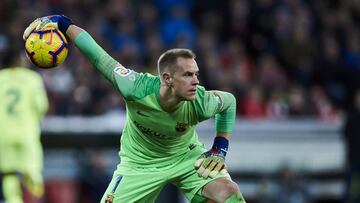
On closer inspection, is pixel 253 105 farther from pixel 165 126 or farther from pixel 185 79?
pixel 185 79

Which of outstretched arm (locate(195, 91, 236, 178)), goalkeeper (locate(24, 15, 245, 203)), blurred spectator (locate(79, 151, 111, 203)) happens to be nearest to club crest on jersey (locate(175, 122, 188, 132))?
goalkeeper (locate(24, 15, 245, 203))

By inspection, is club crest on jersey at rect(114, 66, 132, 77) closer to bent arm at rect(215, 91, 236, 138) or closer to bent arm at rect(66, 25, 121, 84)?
bent arm at rect(66, 25, 121, 84)

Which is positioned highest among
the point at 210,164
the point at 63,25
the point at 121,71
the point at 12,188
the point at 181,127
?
the point at 63,25

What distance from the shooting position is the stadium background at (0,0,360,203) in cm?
1456

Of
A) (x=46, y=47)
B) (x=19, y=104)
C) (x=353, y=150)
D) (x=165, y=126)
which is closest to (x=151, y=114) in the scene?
(x=165, y=126)

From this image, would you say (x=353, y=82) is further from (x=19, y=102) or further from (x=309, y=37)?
(x=19, y=102)

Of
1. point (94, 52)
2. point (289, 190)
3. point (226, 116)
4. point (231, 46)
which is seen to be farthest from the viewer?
point (231, 46)

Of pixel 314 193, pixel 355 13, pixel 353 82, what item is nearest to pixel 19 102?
pixel 314 193

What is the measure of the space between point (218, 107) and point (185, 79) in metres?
0.47

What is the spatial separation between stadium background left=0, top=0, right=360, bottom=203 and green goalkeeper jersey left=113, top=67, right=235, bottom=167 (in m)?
5.49

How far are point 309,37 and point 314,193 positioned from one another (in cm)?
361

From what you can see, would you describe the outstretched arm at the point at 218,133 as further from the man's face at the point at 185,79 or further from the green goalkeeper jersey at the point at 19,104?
the green goalkeeper jersey at the point at 19,104

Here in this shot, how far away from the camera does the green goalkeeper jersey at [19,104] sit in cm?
1257

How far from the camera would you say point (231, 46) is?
17422 mm
